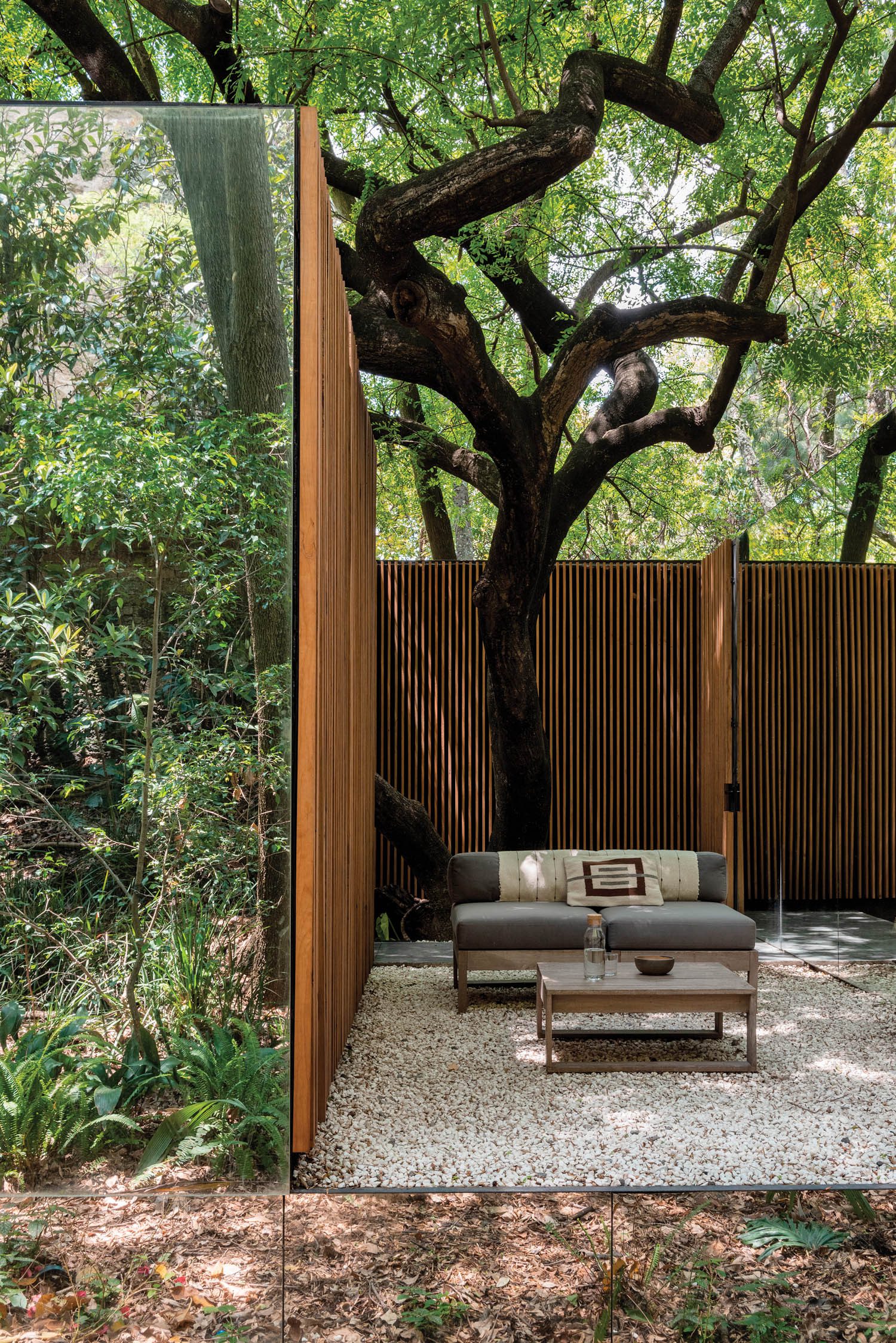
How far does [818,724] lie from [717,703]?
3.86 ft

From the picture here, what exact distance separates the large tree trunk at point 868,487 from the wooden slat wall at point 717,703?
160 centimetres

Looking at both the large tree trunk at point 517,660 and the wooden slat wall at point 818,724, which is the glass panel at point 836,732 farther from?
the large tree trunk at point 517,660

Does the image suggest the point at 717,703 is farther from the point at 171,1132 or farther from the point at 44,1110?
the point at 44,1110

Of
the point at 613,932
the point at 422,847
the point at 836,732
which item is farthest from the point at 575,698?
the point at 613,932

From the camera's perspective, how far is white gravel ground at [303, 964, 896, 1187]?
3.32 m

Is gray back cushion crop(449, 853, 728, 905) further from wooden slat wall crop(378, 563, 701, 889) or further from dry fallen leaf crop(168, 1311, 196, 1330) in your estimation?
dry fallen leaf crop(168, 1311, 196, 1330)

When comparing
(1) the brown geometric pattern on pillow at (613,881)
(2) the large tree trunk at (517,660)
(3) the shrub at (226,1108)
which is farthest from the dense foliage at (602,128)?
(3) the shrub at (226,1108)

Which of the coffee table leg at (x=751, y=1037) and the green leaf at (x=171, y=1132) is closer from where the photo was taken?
the green leaf at (x=171, y=1132)

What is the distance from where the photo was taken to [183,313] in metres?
2.99

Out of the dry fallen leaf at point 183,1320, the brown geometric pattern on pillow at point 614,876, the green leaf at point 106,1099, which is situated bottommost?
the dry fallen leaf at point 183,1320

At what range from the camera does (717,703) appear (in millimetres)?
7715

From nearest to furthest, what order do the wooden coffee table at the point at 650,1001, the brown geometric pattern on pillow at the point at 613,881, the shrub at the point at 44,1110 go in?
the shrub at the point at 44,1110
the wooden coffee table at the point at 650,1001
the brown geometric pattern on pillow at the point at 613,881

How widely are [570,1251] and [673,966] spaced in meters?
1.89

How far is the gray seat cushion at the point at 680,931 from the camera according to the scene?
5215 mm
